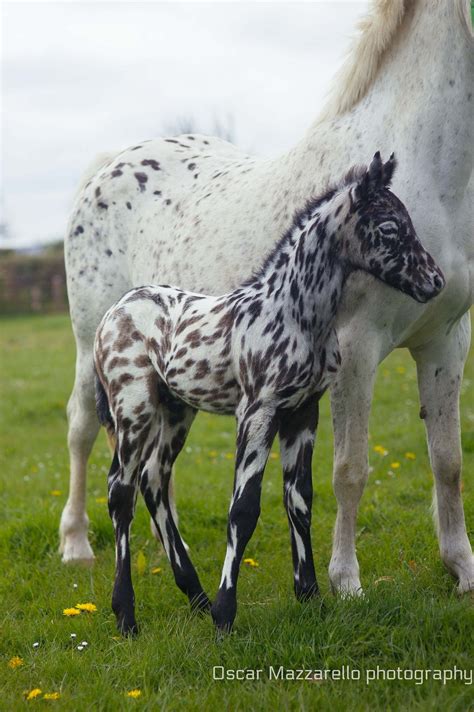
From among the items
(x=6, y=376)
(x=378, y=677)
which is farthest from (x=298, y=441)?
(x=6, y=376)

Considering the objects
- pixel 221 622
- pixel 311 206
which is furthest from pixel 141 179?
pixel 221 622

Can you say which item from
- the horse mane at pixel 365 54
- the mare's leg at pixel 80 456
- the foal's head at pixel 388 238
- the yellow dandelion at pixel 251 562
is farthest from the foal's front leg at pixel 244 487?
the mare's leg at pixel 80 456

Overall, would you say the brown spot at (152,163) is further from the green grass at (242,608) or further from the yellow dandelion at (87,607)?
the yellow dandelion at (87,607)

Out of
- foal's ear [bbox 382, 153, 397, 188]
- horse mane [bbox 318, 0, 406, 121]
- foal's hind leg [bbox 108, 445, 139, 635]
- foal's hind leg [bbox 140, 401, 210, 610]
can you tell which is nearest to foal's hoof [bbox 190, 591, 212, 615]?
foal's hind leg [bbox 140, 401, 210, 610]

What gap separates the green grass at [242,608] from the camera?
3055 mm

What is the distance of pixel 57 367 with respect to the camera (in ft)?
→ 42.4

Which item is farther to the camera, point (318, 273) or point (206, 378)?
point (206, 378)

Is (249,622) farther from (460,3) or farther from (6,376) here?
(6,376)

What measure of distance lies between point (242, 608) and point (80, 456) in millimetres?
2063

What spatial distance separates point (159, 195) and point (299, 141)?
123 centimetres

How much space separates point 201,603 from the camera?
391cm

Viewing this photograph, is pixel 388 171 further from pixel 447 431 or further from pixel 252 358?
pixel 447 431

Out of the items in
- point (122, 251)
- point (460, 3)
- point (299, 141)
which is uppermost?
point (460, 3)

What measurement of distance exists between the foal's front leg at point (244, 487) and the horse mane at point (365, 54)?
154cm
